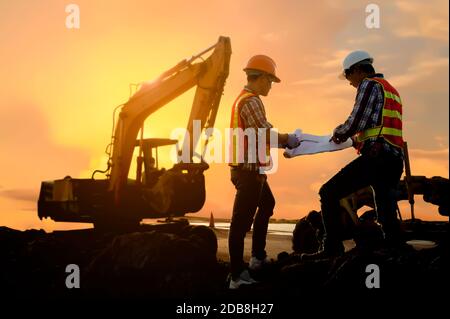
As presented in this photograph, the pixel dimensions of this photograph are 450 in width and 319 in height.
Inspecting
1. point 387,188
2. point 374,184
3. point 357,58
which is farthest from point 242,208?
point 357,58

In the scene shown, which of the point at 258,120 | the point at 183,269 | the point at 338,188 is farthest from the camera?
the point at 183,269

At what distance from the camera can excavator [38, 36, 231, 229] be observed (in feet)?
35.1

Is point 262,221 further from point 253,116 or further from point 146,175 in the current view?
point 146,175

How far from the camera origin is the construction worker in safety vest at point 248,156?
19.2 ft

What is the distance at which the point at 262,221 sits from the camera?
6316 millimetres

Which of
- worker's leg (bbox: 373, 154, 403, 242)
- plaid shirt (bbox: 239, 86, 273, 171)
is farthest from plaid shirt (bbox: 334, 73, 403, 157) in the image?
plaid shirt (bbox: 239, 86, 273, 171)

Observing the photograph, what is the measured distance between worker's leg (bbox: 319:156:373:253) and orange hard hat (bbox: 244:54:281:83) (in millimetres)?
1477

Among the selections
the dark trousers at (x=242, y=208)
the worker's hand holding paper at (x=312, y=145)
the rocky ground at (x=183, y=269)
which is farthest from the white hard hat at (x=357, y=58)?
the rocky ground at (x=183, y=269)

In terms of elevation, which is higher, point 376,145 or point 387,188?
point 376,145

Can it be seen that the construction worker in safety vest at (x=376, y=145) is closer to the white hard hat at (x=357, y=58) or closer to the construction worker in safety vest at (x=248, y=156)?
the white hard hat at (x=357, y=58)

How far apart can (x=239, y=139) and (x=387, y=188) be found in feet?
5.47
